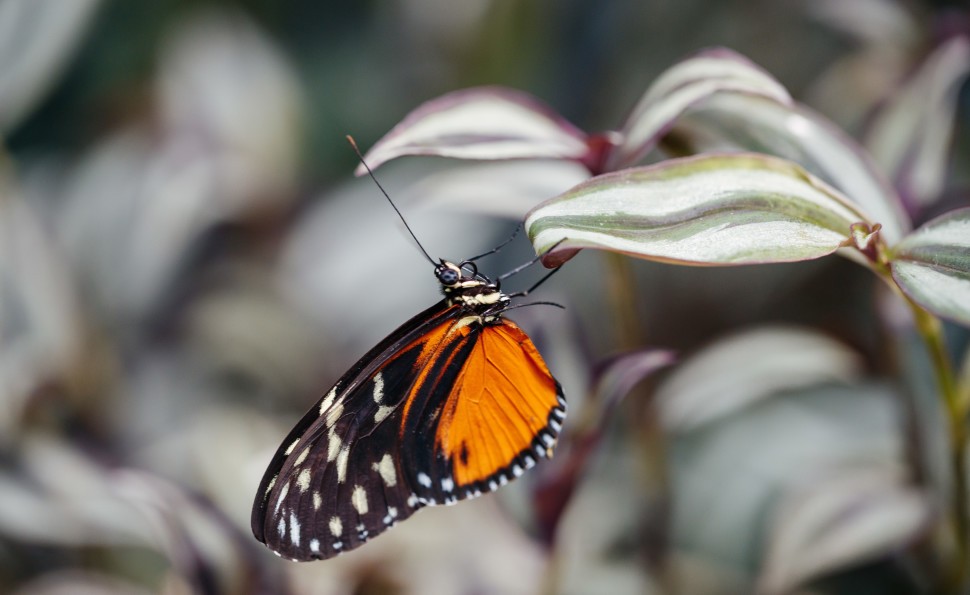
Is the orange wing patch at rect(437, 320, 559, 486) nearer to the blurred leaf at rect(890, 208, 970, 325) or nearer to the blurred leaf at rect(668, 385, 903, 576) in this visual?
the blurred leaf at rect(890, 208, 970, 325)

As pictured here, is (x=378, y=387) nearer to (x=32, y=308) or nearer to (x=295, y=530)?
(x=295, y=530)

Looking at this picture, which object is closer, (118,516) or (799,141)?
(799,141)

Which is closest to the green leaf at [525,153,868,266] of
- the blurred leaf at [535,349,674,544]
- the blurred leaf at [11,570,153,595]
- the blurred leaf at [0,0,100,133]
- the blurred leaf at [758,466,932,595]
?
the blurred leaf at [535,349,674,544]

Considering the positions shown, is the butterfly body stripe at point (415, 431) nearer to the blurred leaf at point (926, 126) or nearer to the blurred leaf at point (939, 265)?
the blurred leaf at point (939, 265)

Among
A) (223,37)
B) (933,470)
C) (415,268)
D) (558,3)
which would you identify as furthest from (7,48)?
(933,470)

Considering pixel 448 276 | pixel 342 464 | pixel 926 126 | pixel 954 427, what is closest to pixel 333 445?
pixel 342 464

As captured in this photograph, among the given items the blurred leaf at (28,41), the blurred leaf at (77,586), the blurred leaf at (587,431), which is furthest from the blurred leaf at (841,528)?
the blurred leaf at (28,41)
